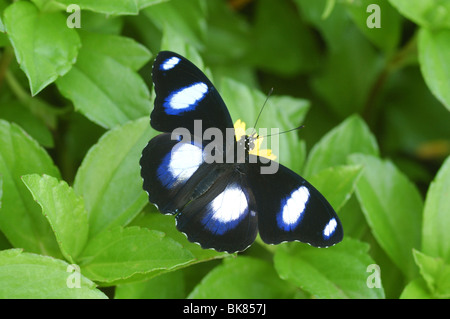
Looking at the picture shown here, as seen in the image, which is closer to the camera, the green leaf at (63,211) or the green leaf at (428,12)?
the green leaf at (63,211)

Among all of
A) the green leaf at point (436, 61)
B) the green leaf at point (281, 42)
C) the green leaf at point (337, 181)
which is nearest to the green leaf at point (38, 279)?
the green leaf at point (337, 181)

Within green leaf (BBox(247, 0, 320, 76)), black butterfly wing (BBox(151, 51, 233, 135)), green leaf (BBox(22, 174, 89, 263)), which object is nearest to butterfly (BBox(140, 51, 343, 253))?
black butterfly wing (BBox(151, 51, 233, 135))

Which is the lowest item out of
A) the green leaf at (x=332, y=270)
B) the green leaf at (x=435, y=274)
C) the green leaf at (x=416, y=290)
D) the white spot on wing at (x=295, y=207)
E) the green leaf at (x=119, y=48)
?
the green leaf at (x=416, y=290)

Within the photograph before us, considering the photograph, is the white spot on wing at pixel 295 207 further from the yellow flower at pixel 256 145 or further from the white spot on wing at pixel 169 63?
the white spot on wing at pixel 169 63

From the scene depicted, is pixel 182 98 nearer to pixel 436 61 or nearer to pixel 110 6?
pixel 110 6

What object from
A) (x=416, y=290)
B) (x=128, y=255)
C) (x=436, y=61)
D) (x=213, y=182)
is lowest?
(x=416, y=290)

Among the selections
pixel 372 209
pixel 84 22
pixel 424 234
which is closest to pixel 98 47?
pixel 84 22

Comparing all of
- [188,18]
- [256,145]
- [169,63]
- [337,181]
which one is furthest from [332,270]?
[188,18]
